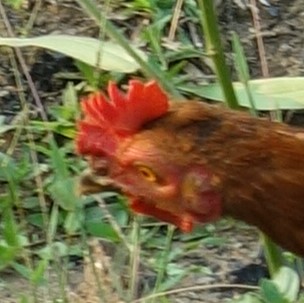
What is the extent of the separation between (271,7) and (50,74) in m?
0.66

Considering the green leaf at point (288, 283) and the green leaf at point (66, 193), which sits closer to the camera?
the green leaf at point (288, 283)

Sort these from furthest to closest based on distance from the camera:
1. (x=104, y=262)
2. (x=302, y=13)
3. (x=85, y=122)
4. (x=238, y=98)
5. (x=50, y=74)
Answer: (x=302, y=13) < (x=50, y=74) < (x=104, y=262) < (x=238, y=98) < (x=85, y=122)

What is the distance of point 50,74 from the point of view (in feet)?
12.2

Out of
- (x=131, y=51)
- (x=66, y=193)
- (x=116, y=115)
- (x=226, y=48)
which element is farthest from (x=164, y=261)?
(x=226, y=48)

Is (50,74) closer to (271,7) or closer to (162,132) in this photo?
(271,7)

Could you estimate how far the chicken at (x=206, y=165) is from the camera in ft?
7.41

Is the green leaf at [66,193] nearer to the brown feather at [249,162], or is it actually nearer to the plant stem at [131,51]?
the plant stem at [131,51]

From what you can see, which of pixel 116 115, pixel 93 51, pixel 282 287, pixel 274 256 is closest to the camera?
pixel 116 115

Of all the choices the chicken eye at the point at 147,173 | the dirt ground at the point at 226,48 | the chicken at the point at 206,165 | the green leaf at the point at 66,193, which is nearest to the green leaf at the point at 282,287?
the chicken at the point at 206,165

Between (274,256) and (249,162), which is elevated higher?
(249,162)

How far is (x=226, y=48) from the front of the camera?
384 cm

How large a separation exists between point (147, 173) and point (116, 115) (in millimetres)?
118

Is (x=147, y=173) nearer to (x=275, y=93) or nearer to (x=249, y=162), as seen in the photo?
(x=249, y=162)

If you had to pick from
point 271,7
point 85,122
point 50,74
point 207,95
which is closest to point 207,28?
point 85,122
